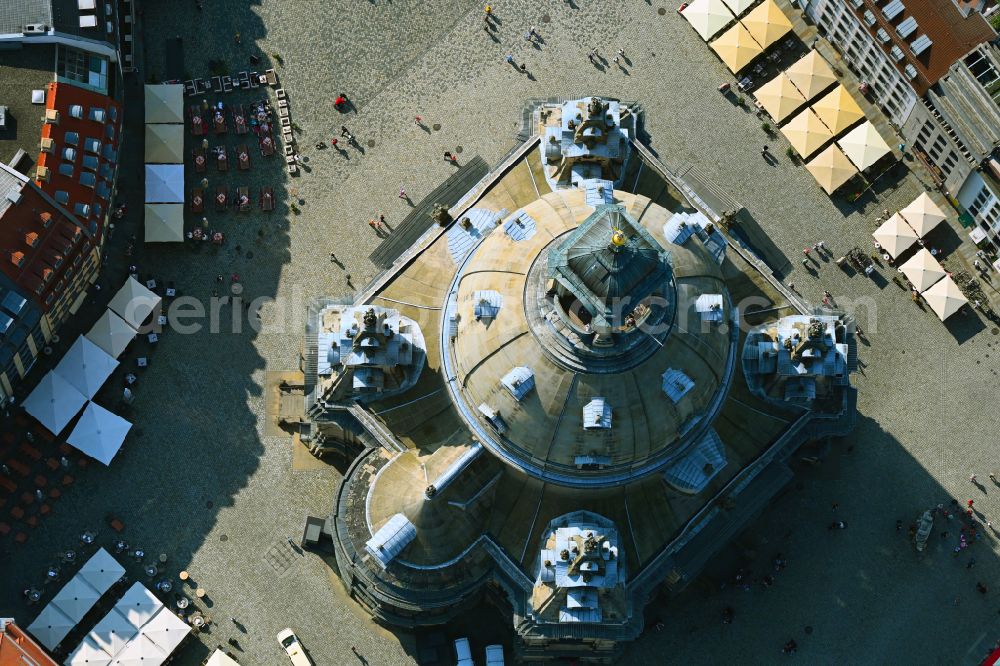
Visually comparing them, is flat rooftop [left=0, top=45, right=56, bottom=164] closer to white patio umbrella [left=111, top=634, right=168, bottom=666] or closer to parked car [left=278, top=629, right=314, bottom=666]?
white patio umbrella [left=111, top=634, right=168, bottom=666]

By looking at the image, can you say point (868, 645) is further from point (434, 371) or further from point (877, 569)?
point (434, 371)

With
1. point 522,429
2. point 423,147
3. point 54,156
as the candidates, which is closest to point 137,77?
point 54,156

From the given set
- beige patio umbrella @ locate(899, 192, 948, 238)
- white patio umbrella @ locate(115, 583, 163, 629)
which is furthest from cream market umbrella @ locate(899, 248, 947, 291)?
white patio umbrella @ locate(115, 583, 163, 629)

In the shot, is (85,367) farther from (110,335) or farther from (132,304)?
(132,304)

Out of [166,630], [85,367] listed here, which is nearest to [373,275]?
[85,367]

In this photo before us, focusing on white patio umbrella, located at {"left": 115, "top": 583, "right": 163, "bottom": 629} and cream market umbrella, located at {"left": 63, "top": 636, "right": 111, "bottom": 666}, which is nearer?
cream market umbrella, located at {"left": 63, "top": 636, "right": 111, "bottom": 666}

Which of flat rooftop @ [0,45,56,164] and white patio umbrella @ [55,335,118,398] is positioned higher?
flat rooftop @ [0,45,56,164]
